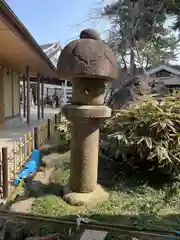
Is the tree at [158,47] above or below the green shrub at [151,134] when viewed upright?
above

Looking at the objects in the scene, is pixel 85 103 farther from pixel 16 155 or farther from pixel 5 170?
pixel 16 155

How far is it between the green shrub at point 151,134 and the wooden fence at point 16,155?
4.95 feet

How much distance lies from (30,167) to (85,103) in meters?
2.07

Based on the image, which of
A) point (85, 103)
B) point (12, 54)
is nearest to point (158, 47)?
point (12, 54)

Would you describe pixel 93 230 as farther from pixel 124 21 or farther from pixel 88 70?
pixel 124 21

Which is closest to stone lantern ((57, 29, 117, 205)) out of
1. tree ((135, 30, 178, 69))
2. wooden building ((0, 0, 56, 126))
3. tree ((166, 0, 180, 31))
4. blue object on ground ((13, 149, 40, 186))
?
blue object on ground ((13, 149, 40, 186))

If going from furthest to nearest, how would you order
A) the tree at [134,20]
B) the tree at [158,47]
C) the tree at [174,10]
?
the tree at [158,47], the tree at [134,20], the tree at [174,10]

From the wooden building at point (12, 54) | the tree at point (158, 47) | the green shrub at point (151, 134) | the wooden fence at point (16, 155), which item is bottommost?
the wooden fence at point (16, 155)

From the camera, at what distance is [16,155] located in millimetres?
3818

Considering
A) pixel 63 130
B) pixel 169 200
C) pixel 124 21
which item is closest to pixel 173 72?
pixel 124 21

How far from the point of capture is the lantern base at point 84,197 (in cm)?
271

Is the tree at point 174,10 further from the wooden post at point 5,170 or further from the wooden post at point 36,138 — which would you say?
the wooden post at point 5,170

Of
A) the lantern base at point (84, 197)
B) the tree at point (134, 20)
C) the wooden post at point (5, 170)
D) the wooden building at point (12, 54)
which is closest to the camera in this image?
the lantern base at point (84, 197)

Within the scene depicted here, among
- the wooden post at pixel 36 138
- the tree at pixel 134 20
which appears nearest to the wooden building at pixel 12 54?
the wooden post at pixel 36 138
